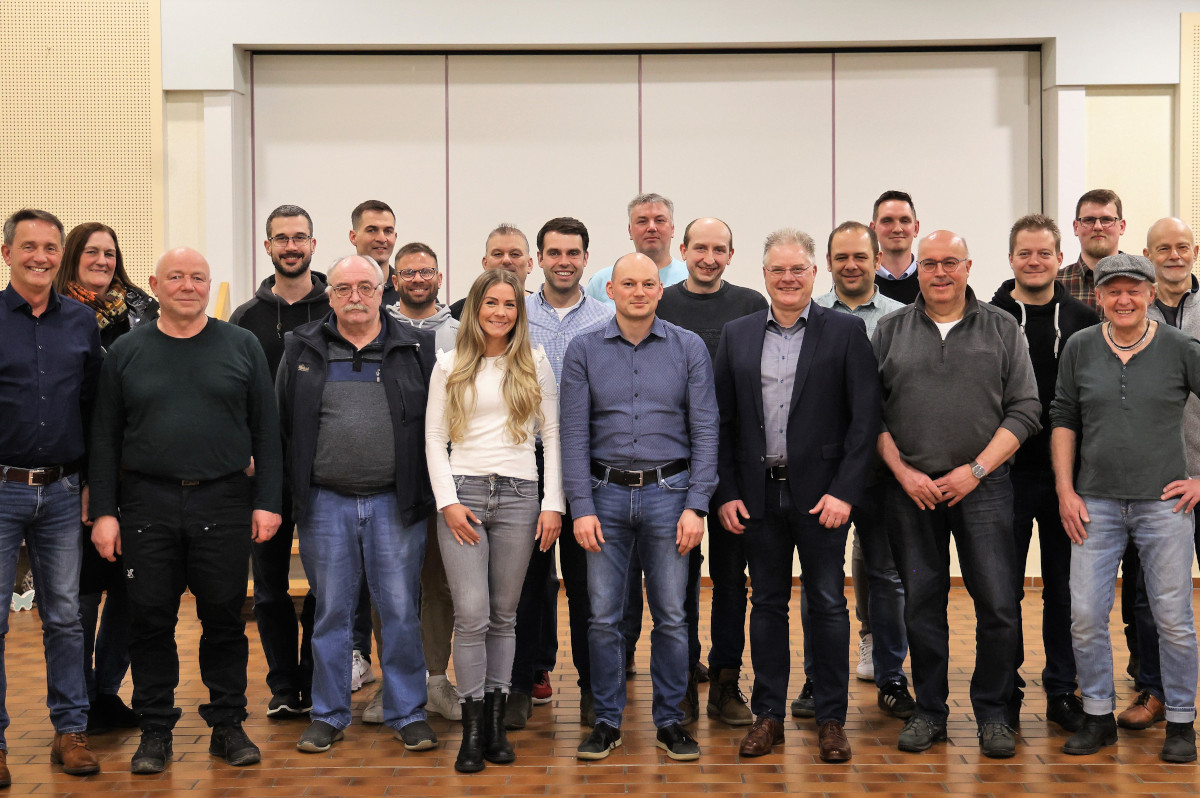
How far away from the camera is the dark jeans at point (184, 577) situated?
11.7 ft

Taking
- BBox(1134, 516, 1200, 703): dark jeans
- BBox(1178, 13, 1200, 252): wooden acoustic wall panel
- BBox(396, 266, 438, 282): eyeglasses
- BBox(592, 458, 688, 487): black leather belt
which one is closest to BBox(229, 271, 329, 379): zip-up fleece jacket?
BBox(396, 266, 438, 282): eyeglasses

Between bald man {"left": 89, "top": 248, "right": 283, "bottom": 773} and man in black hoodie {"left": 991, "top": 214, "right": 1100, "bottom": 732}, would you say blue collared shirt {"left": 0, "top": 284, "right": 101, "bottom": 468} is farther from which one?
man in black hoodie {"left": 991, "top": 214, "right": 1100, "bottom": 732}

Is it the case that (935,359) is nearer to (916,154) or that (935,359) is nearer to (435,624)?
(435,624)

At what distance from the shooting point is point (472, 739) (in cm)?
366

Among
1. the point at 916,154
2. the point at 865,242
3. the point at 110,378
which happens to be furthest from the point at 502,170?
the point at 110,378

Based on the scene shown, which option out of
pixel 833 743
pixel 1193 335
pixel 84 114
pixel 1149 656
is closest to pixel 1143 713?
pixel 1149 656

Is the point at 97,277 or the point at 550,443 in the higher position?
the point at 97,277

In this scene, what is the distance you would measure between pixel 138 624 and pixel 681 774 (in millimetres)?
1855

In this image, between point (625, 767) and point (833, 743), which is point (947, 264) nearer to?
point (833, 743)

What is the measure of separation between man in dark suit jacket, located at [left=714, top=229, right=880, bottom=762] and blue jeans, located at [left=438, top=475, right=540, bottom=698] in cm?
69

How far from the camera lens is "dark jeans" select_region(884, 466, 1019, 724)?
3.68 meters

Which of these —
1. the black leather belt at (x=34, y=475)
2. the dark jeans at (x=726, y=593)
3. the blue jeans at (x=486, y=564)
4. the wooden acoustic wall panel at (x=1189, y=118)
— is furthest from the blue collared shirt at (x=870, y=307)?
the wooden acoustic wall panel at (x=1189, y=118)

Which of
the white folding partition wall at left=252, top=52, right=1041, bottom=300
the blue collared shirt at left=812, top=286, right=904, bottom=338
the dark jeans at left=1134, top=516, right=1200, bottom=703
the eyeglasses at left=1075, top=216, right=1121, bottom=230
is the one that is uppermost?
the white folding partition wall at left=252, top=52, right=1041, bottom=300

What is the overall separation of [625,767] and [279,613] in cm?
148
